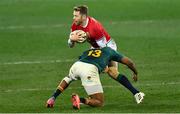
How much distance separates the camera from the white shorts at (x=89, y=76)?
54.7ft

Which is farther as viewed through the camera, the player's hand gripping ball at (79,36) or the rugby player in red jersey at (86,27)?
the rugby player in red jersey at (86,27)

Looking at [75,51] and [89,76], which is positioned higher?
[75,51]

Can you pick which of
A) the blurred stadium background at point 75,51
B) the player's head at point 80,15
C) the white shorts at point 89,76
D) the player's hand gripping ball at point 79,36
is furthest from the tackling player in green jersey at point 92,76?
the player's head at point 80,15

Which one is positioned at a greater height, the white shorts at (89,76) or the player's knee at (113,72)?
the player's knee at (113,72)

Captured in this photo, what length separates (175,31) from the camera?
30.8m

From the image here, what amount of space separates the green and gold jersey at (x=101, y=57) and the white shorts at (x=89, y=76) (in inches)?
5.2

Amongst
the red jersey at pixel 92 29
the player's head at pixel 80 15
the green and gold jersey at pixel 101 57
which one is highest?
the player's head at pixel 80 15

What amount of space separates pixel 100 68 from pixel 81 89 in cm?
249

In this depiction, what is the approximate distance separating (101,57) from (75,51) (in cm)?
929

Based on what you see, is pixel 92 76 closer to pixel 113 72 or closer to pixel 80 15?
pixel 113 72

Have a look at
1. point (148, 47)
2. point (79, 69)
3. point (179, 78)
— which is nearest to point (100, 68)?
A: point (79, 69)

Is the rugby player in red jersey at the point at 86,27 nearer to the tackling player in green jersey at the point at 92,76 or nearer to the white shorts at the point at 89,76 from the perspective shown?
the tackling player in green jersey at the point at 92,76

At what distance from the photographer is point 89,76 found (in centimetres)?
1669

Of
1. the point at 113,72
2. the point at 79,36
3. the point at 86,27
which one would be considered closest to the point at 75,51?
the point at 113,72
